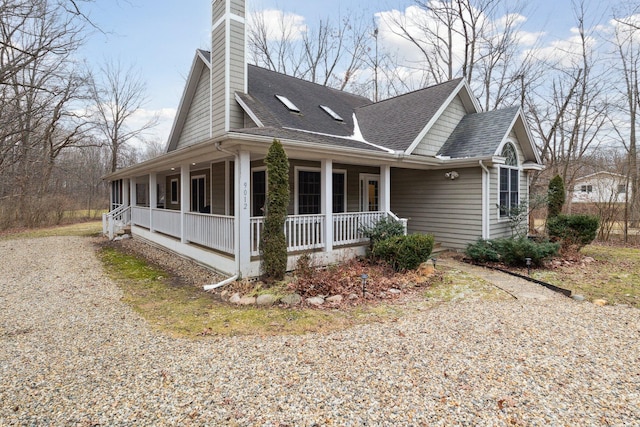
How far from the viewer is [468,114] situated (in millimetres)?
12477

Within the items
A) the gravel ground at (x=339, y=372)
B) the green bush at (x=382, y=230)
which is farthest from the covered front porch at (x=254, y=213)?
the gravel ground at (x=339, y=372)

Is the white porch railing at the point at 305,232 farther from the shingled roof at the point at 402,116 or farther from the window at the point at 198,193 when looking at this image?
the window at the point at 198,193

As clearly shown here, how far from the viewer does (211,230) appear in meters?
7.94

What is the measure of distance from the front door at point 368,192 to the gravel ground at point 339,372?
632cm

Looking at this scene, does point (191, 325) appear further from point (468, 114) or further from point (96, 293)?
point (468, 114)

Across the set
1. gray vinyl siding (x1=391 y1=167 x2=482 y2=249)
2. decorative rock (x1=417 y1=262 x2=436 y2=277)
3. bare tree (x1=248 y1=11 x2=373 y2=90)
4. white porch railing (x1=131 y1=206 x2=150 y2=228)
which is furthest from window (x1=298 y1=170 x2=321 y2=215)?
bare tree (x1=248 y1=11 x2=373 y2=90)

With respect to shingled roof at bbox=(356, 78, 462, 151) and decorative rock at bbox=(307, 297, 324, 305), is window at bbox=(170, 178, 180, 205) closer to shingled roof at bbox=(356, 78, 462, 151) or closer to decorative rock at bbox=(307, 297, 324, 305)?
shingled roof at bbox=(356, 78, 462, 151)

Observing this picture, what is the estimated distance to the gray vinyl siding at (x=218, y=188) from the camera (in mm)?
11445

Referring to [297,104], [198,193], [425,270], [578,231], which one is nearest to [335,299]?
[425,270]

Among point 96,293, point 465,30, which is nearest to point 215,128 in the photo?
point 96,293

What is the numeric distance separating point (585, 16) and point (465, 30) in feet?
18.8

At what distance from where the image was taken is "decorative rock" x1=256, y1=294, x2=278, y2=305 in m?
5.77

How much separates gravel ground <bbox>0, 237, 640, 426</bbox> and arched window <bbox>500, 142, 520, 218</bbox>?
18.8ft

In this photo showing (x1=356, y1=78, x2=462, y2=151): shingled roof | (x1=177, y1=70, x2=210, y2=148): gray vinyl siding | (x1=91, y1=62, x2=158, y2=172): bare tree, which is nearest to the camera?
(x1=356, y1=78, x2=462, y2=151): shingled roof
